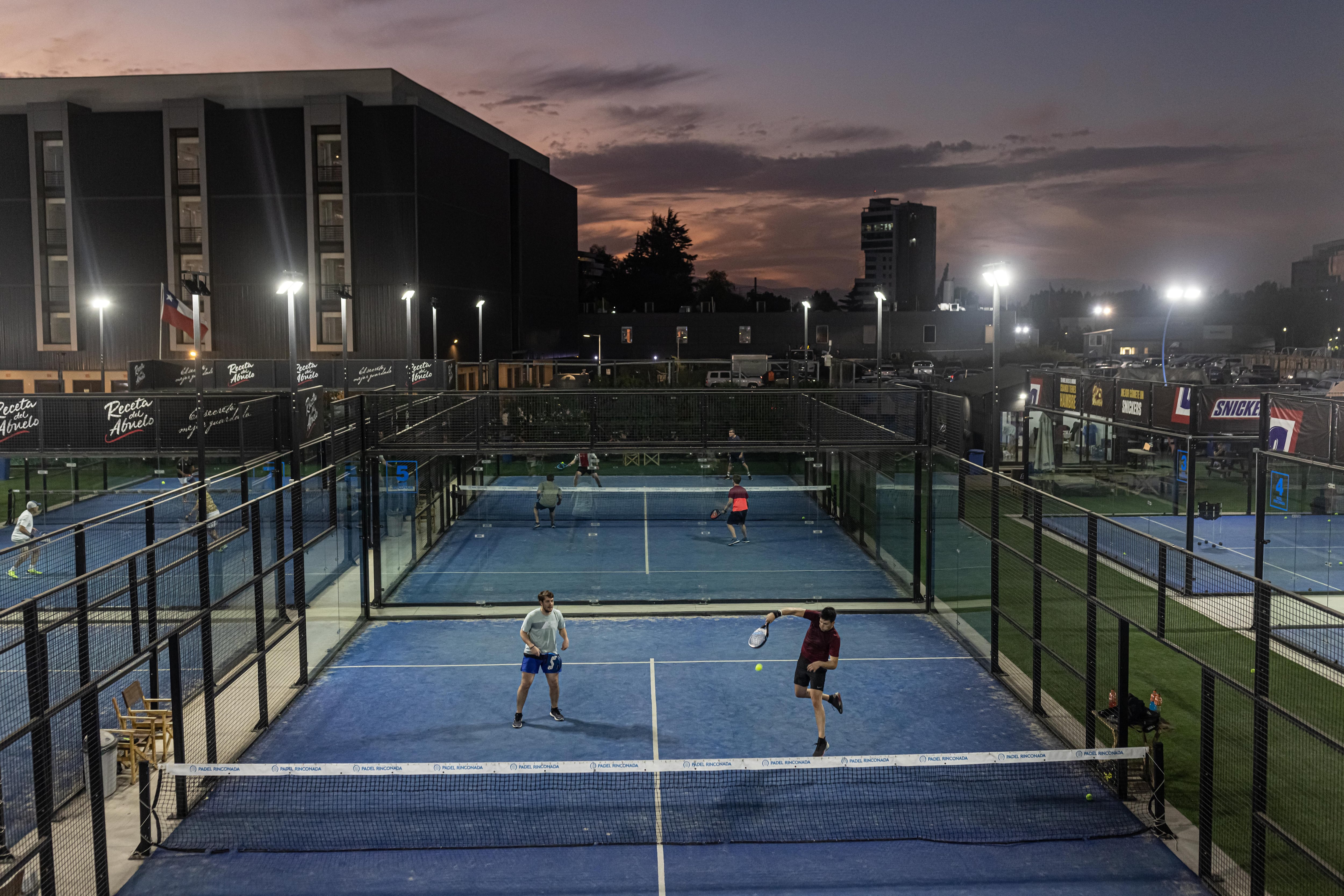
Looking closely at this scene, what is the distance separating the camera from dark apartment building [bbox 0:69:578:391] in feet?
169

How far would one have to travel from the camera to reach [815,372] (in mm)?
62656

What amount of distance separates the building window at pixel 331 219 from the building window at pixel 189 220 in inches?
227

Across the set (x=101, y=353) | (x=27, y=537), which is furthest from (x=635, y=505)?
(x=101, y=353)

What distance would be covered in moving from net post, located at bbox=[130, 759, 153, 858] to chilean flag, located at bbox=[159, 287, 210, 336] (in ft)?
39.5

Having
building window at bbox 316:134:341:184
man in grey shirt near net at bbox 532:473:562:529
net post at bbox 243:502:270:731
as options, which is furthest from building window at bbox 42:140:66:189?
net post at bbox 243:502:270:731

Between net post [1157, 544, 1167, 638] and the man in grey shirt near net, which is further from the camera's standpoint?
the man in grey shirt near net

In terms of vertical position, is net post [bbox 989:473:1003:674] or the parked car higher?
the parked car

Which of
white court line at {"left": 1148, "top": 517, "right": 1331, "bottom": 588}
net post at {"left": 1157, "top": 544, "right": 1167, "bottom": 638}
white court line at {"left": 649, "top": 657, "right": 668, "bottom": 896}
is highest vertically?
net post at {"left": 1157, "top": 544, "right": 1167, "bottom": 638}

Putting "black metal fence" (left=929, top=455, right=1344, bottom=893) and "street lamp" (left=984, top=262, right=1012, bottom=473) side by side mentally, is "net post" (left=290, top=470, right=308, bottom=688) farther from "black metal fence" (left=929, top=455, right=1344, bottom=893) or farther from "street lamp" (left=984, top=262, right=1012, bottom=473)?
"street lamp" (left=984, top=262, right=1012, bottom=473)

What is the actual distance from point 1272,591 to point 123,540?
85.2ft

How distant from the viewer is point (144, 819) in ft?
34.7

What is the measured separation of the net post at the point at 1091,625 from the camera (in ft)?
40.9

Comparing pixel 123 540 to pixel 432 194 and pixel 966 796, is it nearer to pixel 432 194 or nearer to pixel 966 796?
pixel 966 796

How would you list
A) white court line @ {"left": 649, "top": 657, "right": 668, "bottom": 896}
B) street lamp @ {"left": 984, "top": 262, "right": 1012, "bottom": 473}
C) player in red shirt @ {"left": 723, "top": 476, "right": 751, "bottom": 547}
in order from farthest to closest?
player in red shirt @ {"left": 723, "top": 476, "right": 751, "bottom": 547}
street lamp @ {"left": 984, "top": 262, "right": 1012, "bottom": 473}
white court line @ {"left": 649, "top": 657, "right": 668, "bottom": 896}
